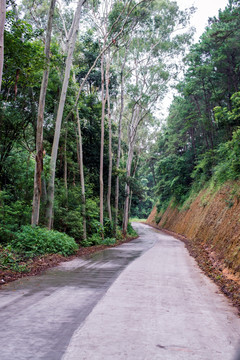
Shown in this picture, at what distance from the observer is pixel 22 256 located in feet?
32.3

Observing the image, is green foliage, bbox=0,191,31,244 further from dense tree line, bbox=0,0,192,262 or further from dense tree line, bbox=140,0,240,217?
dense tree line, bbox=140,0,240,217

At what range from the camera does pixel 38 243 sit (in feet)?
36.6

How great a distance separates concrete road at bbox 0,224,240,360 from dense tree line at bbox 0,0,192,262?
5.18 metres

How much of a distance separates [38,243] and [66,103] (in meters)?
10.7

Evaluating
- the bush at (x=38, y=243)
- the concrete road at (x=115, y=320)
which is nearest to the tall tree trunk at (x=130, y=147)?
the bush at (x=38, y=243)

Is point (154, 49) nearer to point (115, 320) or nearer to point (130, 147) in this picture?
point (130, 147)

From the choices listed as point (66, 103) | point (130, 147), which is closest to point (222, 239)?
point (66, 103)

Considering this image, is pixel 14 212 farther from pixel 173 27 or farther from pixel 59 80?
pixel 173 27

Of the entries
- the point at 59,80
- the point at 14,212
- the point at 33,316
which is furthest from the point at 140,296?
the point at 59,80

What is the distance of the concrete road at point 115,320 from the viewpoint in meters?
3.35

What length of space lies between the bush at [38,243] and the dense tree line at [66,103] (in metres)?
0.06

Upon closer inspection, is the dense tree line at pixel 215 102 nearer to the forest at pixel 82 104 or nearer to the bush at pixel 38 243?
the forest at pixel 82 104

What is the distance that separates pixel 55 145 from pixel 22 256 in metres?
5.57

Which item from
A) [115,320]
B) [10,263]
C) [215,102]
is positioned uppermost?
[215,102]
